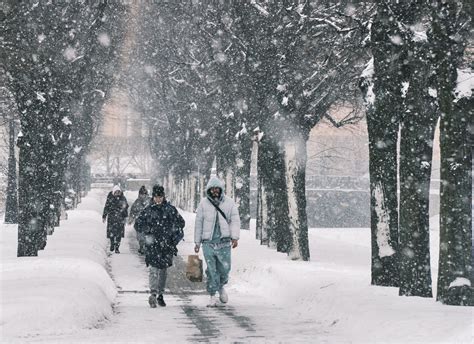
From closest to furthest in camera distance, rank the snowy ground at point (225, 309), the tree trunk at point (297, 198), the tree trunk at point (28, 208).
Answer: the snowy ground at point (225, 309) < the tree trunk at point (28, 208) < the tree trunk at point (297, 198)

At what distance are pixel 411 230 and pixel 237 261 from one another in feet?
29.4

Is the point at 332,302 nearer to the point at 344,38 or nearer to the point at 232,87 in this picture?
the point at 344,38

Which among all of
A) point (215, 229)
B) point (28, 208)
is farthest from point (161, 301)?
point (28, 208)

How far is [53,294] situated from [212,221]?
2.81 m

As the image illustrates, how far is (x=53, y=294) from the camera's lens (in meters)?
11.7

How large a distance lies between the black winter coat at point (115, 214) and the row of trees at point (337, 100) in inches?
168

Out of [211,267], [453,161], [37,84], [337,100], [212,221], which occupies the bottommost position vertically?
[211,267]

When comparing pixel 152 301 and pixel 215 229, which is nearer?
pixel 152 301

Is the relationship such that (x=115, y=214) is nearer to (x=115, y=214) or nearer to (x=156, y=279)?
(x=115, y=214)

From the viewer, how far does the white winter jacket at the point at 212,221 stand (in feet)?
43.6

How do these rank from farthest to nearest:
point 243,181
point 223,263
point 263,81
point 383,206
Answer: point 243,181 < point 263,81 < point 383,206 < point 223,263

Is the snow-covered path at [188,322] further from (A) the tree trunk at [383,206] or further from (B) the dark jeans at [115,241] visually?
(B) the dark jeans at [115,241]

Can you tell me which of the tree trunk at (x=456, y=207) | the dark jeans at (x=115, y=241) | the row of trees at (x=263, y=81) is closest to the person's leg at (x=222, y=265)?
the tree trunk at (x=456, y=207)

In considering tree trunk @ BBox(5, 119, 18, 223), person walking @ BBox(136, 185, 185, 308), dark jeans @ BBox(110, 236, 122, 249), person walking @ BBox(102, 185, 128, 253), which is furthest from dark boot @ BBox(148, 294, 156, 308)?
tree trunk @ BBox(5, 119, 18, 223)
